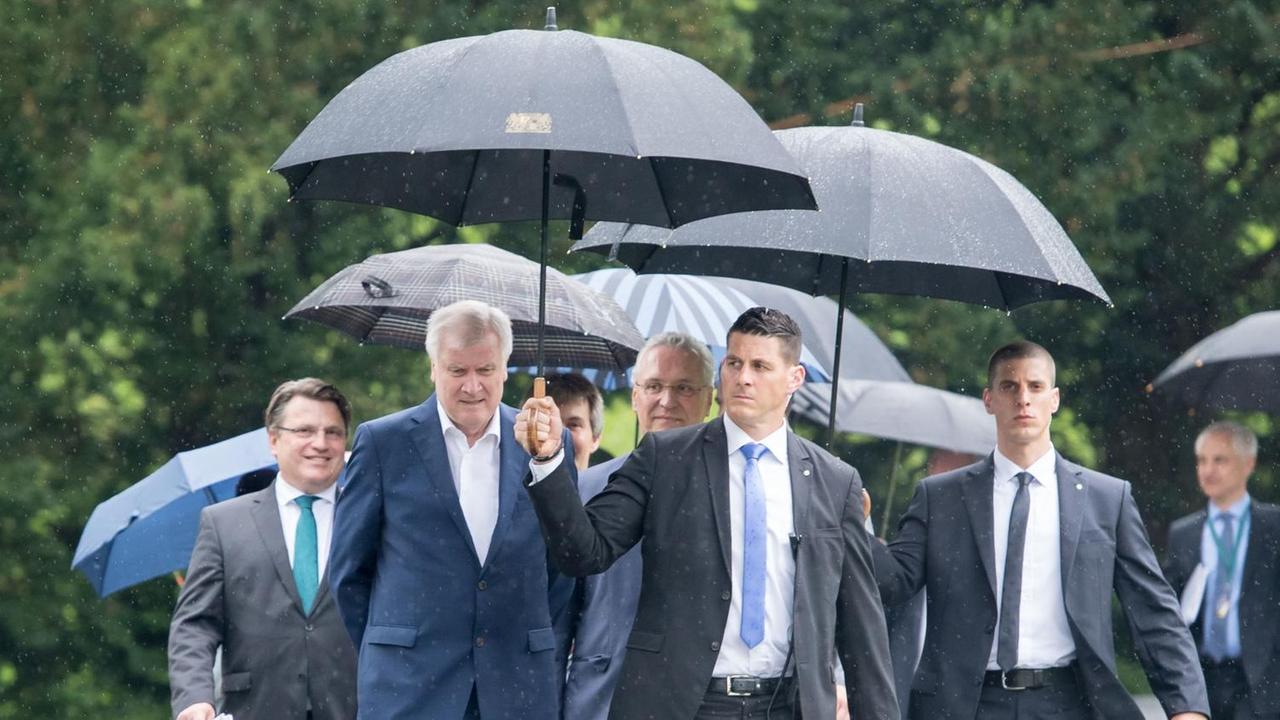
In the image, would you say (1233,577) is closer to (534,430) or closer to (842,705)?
(842,705)

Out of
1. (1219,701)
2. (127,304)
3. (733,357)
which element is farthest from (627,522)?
(127,304)

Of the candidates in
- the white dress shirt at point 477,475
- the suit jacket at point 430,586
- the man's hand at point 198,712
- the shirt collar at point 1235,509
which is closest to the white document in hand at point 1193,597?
the shirt collar at point 1235,509

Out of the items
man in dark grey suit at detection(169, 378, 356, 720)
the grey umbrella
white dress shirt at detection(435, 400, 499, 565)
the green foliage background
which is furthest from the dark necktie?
the green foliage background

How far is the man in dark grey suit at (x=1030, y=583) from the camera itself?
23.5 feet

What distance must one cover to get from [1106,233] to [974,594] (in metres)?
11.9

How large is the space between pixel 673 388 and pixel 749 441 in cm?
141

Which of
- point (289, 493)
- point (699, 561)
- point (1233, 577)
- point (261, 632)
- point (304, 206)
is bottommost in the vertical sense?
point (261, 632)

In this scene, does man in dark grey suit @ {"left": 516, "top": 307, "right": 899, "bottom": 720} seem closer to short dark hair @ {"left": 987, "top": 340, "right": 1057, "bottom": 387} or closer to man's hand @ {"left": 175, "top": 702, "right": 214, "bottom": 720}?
short dark hair @ {"left": 987, "top": 340, "right": 1057, "bottom": 387}

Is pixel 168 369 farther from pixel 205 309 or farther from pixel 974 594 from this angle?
pixel 974 594

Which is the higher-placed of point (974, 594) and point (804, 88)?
point (804, 88)

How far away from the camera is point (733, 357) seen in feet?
20.6

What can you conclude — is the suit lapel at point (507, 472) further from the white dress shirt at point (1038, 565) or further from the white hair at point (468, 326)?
the white dress shirt at point (1038, 565)

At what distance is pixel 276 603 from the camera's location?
24.1ft

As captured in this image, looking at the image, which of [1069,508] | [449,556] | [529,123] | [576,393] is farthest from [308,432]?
[1069,508]
